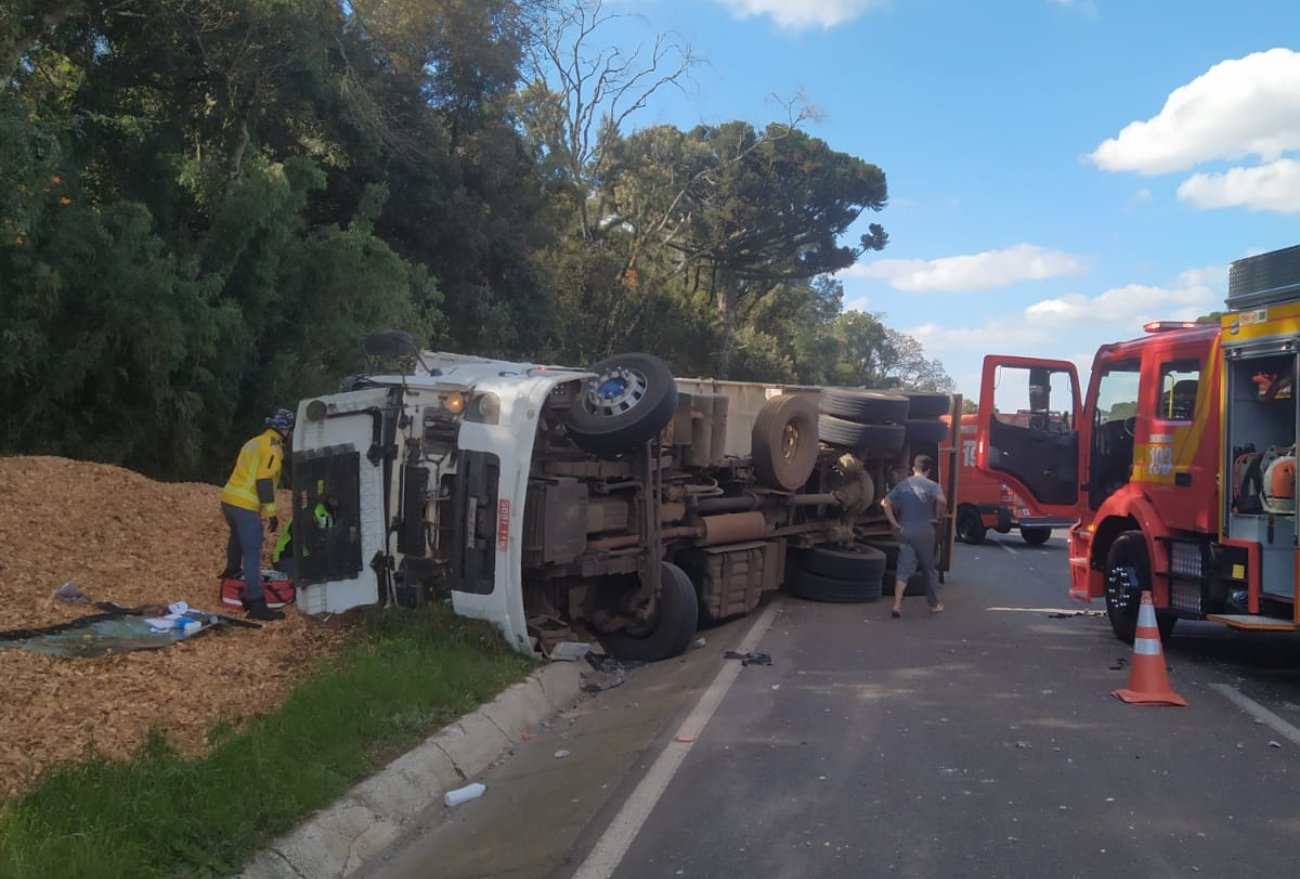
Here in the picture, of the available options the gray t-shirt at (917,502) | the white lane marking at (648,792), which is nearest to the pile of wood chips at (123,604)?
the white lane marking at (648,792)

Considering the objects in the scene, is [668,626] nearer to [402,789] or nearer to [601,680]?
[601,680]

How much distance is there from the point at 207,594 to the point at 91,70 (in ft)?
29.0

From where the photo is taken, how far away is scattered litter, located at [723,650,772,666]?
864 cm

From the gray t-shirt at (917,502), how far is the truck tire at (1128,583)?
2.03 m

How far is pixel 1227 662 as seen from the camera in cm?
901

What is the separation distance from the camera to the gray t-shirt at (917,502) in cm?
1143

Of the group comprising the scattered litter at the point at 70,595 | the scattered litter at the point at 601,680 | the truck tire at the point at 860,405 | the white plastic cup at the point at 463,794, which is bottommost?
the white plastic cup at the point at 463,794

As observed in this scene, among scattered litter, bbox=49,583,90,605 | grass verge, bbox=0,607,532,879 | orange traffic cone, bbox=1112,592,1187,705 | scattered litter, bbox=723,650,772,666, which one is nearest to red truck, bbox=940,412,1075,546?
scattered litter, bbox=723,650,772,666

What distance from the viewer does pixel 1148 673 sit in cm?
750

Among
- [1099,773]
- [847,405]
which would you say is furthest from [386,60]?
[1099,773]

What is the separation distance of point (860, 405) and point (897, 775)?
6.93m

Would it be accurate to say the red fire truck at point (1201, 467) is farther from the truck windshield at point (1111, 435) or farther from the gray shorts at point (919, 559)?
the gray shorts at point (919, 559)

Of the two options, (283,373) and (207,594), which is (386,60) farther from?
(207,594)

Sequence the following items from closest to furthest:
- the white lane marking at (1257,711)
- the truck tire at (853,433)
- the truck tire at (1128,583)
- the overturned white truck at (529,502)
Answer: the white lane marking at (1257,711) < the overturned white truck at (529,502) < the truck tire at (1128,583) < the truck tire at (853,433)
